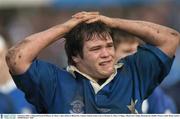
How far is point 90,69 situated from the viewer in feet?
17.3

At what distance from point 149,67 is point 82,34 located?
48 cm

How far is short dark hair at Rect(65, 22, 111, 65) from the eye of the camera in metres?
5.25

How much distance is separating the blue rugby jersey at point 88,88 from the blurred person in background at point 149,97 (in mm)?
818

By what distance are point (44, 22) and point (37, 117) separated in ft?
25.6

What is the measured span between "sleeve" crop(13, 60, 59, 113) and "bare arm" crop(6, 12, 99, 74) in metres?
0.05

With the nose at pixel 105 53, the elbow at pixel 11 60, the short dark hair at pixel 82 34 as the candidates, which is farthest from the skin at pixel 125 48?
the elbow at pixel 11 60

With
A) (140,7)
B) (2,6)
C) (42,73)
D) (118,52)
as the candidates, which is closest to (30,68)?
(42,73)

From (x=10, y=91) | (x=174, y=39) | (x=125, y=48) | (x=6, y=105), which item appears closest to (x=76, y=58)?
(x=174, y=39)

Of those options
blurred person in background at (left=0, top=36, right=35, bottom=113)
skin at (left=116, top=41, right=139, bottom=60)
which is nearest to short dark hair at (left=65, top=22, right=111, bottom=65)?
skin at (left=116, top=41, right=139, bottom=60)

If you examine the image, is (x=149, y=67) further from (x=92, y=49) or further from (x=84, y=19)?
(x=84, y=19)

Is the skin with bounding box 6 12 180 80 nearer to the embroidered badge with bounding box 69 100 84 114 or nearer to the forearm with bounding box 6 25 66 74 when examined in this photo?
the forearm with bounding box 6 25 66 74

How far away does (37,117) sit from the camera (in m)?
5.02

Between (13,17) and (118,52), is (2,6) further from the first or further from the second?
(118,52)

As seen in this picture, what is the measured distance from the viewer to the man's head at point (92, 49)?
5207 mm
